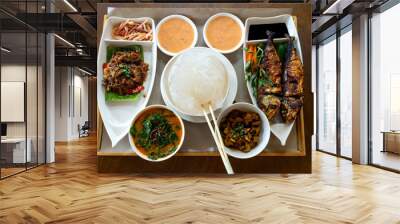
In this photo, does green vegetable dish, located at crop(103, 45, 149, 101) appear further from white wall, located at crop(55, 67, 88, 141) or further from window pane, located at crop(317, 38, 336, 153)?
white wall, located at crop(55, 67, 88, 141)

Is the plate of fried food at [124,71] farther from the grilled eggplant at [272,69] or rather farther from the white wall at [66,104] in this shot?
the white wall at [66,104]

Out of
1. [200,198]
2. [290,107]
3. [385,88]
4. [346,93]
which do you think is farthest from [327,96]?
[200,198]

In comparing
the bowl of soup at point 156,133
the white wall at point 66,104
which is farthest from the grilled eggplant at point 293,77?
the white wall at point 66,104

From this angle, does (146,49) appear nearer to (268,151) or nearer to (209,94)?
(209,94)

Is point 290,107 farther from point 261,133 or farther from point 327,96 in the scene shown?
point 327,96

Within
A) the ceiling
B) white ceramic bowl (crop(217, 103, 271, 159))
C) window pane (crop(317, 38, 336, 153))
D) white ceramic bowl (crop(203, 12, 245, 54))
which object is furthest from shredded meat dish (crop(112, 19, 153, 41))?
window pane (crop(317, 38, 336, 153))

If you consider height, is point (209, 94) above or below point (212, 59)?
below

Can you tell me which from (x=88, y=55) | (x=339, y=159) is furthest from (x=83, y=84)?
(x=339, y=159)
